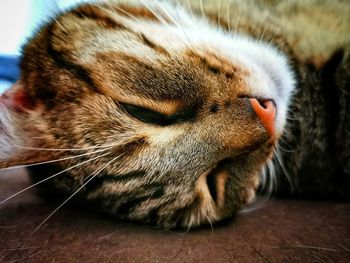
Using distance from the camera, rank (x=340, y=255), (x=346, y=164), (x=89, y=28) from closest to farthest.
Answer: (x=340, y=255) < (x=89, y=28) < (x=346, y=164)

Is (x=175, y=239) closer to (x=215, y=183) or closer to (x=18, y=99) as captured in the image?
(x=215, y=183)

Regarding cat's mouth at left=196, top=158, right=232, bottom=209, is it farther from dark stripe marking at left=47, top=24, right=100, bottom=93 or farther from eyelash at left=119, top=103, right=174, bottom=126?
dark stripe marking at left=47, top=24, right=100, bottom=93

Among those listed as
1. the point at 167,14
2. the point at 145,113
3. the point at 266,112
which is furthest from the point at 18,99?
the point at 266,112

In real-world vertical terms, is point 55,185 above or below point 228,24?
below

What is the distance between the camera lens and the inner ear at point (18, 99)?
0.81 meters

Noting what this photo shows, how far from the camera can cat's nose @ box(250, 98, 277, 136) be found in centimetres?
72

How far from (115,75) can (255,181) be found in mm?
432

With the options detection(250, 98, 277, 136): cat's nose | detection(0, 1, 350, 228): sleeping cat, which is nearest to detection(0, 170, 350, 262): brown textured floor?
detection(0, 1, 350, 228): sleeping cat

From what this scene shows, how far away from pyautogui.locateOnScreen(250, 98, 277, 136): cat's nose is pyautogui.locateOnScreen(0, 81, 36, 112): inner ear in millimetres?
503

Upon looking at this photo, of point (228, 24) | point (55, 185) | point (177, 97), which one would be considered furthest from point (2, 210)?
point (228, 24)

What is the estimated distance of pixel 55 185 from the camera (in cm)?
82

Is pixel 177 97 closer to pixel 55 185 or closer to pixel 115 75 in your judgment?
pixel 115 75

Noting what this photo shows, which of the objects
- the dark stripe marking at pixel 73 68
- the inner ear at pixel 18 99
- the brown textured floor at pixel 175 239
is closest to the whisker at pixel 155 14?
the dark stripe marking at pixel 73 68

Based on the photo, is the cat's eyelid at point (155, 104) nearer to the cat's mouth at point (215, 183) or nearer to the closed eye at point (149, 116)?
the closed eye at point (149, 116)
